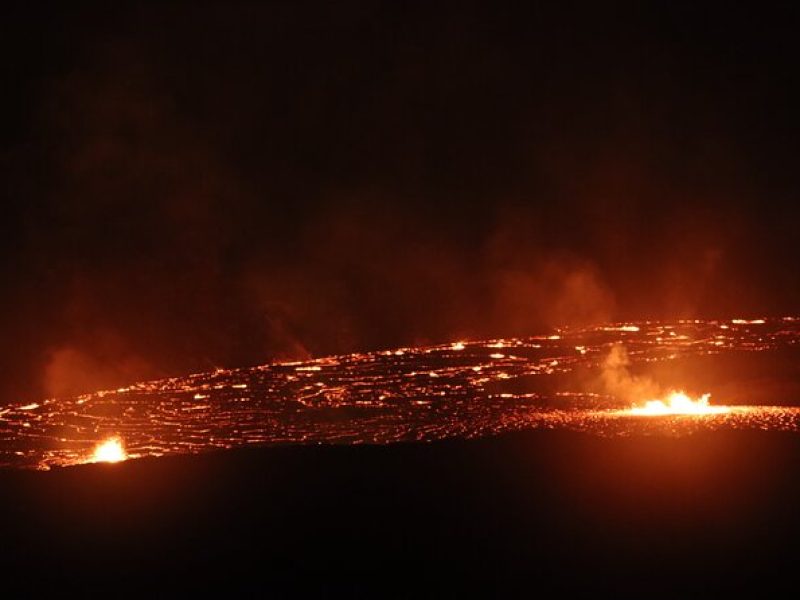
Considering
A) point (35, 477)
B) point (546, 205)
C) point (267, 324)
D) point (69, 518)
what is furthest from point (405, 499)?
point (546, 205)

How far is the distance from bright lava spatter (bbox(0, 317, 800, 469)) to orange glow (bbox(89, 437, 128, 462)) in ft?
0.14

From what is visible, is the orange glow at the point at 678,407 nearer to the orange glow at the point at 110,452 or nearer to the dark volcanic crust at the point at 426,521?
the dark volcanic crust at the point at 426,521

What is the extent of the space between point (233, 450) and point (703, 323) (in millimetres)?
9093

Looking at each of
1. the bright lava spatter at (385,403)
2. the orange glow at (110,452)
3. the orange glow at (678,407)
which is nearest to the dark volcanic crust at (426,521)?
the orange glow at (110,452)

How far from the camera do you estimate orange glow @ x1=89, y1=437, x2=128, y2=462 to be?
902 cm

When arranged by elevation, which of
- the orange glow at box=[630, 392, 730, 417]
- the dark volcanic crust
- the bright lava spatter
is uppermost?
the bright lava spatter

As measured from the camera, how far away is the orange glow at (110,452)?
9.02m

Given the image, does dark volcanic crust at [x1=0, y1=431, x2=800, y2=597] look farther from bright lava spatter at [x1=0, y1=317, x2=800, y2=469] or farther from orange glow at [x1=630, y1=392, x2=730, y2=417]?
orange glow at [x1=630, y1=392, x2=730, y2=417]

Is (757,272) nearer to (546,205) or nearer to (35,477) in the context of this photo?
(546,205)

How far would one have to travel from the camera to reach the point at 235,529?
22.1ft

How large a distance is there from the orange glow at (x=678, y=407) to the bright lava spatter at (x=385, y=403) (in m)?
0.16

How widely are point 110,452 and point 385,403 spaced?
2947 millimetres

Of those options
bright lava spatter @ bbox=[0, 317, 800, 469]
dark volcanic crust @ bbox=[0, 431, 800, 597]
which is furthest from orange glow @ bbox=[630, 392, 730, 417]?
dark volcanic crust @ bbox=[0, 431, 800, 597]

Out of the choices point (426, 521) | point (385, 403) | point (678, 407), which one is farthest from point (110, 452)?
point (678, 407)
